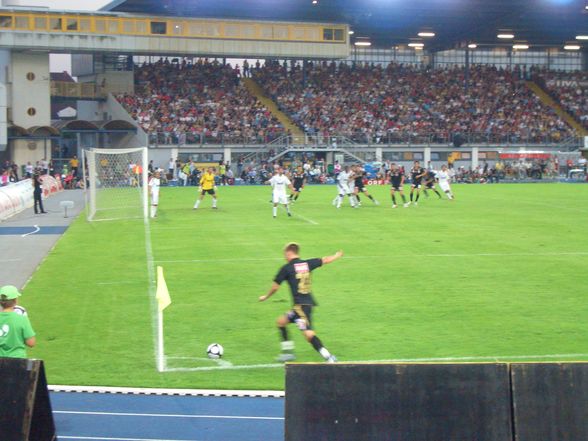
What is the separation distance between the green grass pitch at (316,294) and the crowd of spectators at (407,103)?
3894 cm

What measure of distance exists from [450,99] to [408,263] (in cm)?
5685

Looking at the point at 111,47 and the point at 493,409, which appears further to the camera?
the point at 111,47

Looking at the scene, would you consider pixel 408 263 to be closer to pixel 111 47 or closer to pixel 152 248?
pixel 152 248

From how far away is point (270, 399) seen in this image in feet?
34.6

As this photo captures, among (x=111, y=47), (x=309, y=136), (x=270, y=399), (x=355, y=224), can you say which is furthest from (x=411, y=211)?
(x=111, y=47)

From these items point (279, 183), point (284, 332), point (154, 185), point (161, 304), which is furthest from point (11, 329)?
point (154, 185)

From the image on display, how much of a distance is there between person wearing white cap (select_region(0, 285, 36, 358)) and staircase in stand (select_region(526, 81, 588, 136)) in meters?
70.1

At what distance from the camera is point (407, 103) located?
74.9m

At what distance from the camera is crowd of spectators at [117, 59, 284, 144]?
66000 mm

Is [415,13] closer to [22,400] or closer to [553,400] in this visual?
[553,400]

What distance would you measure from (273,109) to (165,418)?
62.5m

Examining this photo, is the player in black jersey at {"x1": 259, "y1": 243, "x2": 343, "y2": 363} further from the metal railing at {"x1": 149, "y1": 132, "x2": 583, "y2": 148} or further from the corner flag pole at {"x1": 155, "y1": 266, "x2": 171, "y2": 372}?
the metal railing at {"x1": 149, "y1": 132, "x2": 583, "y2": 148}

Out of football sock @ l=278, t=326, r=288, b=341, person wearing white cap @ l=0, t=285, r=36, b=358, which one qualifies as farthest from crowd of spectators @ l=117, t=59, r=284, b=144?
person wearing white cap @ l=0, t=285, r=36, b=358

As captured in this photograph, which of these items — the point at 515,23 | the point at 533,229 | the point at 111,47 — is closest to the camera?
the point at 533,229
